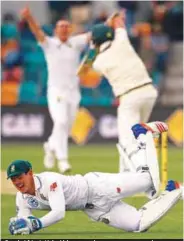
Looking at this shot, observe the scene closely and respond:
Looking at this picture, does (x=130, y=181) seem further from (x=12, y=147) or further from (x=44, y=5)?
(x=44, y=5)

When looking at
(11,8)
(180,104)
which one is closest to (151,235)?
(180,104)

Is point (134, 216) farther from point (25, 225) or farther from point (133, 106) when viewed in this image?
point (133, 106)

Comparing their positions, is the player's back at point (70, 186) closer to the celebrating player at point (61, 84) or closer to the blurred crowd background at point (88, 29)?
the celebrating player at point (61, 84)

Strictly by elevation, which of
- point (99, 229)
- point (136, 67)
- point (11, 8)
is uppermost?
point (11, 8)

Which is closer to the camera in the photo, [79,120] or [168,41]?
[79,120]

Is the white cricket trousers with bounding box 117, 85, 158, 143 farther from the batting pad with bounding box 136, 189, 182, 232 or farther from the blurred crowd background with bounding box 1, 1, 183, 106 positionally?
the blurred crowd background with bounding box 1, 1, 183, 106

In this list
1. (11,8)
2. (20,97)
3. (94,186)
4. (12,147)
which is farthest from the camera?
(11,8)

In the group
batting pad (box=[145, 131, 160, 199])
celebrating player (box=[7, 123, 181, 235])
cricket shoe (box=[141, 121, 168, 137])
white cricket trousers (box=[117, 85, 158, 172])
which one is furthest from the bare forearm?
batting pad (box=[145, 131, 160, 199])
